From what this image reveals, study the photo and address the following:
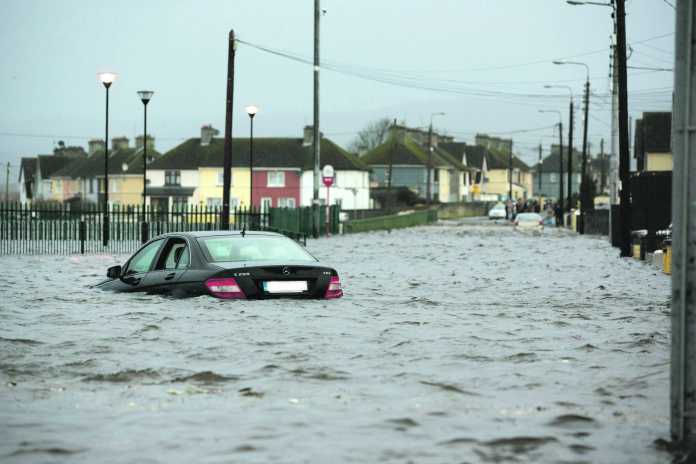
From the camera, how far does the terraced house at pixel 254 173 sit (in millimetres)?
101312

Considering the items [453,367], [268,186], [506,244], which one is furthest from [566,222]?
[453,367]

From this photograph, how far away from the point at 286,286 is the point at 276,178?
86.8 meters

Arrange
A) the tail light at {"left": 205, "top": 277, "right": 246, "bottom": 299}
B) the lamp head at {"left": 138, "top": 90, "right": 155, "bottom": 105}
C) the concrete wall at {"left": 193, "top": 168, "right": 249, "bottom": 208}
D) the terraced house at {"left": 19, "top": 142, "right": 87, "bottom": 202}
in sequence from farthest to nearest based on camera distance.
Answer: the terraced house at {"left": 19, "top": 142, "right": 87, "bottom": 202}, the concrete wall at {"left": 193, "top": 168, "right": 249, "bottom": 208}, the lamp head at {"left": 138, "top": 90, "right": 155, "bottom": 105}, the tail light at {"left": 205, "top": 277, "right": 246, "bottom": 299}

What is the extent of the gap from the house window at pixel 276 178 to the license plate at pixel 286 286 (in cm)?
8651

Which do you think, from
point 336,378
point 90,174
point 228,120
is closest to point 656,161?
point 228,120

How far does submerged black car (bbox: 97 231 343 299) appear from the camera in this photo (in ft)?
48.4

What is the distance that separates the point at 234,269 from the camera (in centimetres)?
1475

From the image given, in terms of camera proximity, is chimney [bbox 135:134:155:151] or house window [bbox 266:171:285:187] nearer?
house window [bbox 266:171:285:187]

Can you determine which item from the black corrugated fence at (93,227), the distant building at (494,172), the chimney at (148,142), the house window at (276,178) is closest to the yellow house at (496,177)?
the distant building at (494,172)

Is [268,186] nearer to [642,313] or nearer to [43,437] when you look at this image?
[642,313]

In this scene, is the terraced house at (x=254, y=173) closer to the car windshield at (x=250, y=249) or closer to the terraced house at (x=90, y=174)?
the terraced house at (x=90, y=174)

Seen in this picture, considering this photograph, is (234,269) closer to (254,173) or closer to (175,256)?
(175,256)

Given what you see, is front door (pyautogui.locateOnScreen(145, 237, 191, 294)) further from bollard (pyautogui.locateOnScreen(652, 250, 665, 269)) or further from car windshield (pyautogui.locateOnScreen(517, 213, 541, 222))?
car windshield (pyautogui.locateOnScreen(517, 213, 541, 222))

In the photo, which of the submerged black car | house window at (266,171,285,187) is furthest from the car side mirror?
house window at (266,171,285,187)
